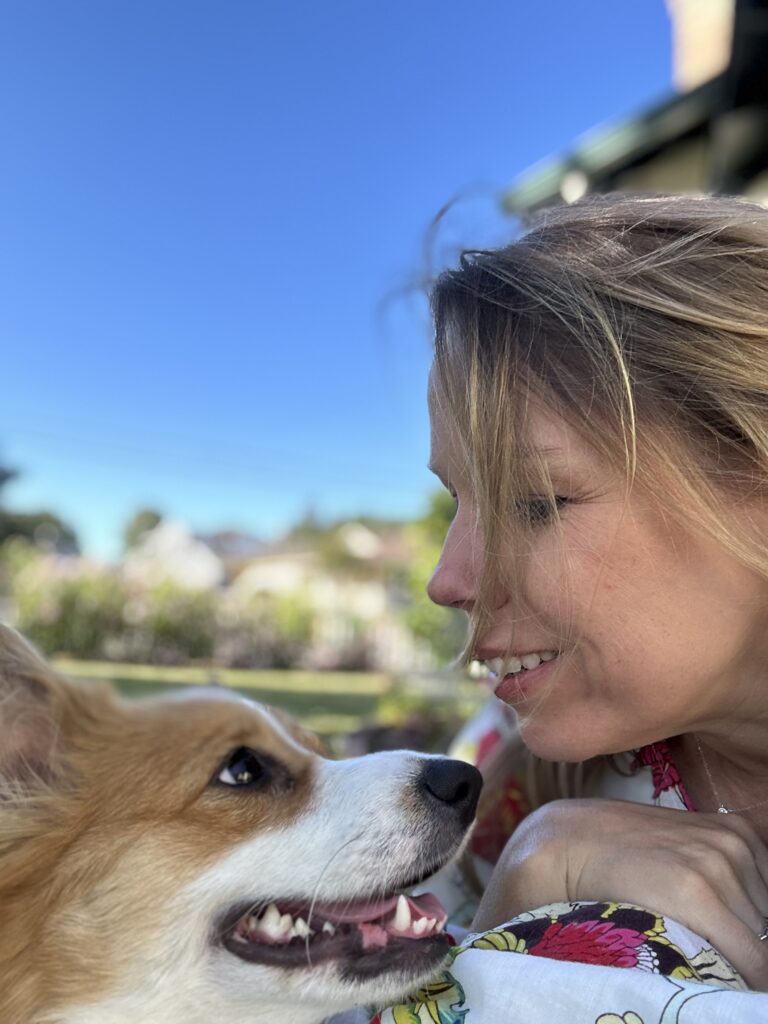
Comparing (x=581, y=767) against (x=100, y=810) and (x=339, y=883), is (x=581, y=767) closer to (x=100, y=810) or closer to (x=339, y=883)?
(x=339, y=883)

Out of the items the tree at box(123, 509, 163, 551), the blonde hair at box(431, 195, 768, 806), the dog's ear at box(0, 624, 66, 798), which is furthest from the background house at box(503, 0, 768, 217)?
the tree at box(123, 509, 163, 551)

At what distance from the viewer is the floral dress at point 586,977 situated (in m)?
1.06

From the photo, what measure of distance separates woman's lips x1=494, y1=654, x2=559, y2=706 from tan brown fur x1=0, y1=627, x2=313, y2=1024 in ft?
2.03

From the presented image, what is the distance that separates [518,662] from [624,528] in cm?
37

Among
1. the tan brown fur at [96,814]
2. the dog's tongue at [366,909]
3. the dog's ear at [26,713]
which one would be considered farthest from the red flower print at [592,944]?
the dog's ear at [26,713]

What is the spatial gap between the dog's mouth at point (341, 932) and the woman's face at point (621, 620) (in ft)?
1.49

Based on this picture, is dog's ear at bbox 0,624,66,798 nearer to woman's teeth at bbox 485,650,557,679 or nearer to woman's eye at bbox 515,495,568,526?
woman's teeth at bbox 485,650,557,679

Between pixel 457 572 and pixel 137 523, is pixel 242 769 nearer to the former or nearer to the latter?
pixel 457 572

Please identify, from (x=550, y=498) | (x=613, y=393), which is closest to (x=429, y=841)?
(x=550, y=498)

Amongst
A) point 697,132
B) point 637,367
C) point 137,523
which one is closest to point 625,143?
point 697,132

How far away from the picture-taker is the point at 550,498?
1634 millimetres

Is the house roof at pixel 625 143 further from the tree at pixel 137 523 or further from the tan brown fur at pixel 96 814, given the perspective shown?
the tree at pixel 137 523

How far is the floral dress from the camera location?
3.49 feet

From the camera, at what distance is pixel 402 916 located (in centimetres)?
186
